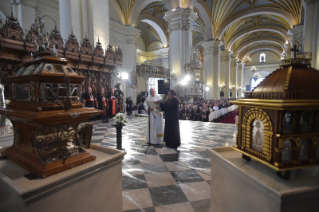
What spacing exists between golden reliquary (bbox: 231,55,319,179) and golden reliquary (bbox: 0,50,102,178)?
1.51 m

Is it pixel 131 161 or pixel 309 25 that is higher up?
pixel 309 25

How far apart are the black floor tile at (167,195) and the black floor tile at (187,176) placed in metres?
0.25

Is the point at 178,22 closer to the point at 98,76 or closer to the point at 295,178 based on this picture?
the point at 98,76

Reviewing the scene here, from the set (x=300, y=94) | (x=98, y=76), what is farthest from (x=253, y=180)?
(x=98, y=76)

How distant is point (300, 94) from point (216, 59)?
21.4 m

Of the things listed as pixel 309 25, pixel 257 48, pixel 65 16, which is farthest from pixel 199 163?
pixel 257 48

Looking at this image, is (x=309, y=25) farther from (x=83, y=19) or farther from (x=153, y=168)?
(x=153, y=168)

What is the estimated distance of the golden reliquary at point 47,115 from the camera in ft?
4.60

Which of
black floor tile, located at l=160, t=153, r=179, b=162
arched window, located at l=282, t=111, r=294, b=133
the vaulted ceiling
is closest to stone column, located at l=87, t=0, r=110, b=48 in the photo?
the vaulted ceiling

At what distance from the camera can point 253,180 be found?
132 cm

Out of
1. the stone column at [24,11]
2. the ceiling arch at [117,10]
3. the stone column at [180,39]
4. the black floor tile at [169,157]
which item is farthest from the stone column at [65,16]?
the ceiling arch at [117,10]

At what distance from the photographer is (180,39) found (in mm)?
13469

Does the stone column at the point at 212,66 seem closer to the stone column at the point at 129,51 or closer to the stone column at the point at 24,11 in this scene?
the stone column at the point at 129,51

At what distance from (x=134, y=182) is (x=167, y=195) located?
0.67 m
